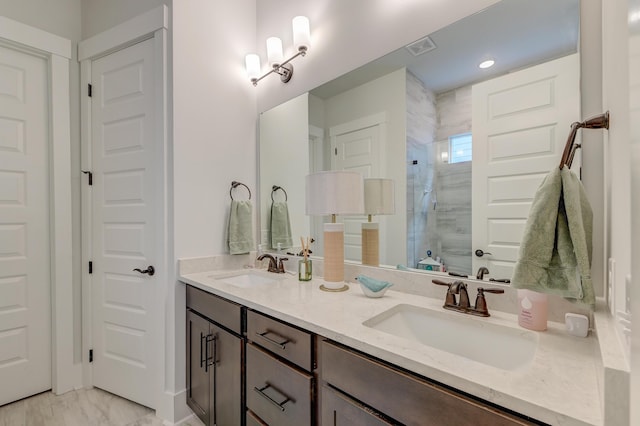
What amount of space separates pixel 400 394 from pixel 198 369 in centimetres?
135

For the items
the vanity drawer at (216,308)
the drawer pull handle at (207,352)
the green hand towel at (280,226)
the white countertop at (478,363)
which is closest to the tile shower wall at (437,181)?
the white countertop at (478,363)

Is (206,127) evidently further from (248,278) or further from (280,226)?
(248,278)

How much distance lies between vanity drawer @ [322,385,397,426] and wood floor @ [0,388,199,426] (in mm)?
1277

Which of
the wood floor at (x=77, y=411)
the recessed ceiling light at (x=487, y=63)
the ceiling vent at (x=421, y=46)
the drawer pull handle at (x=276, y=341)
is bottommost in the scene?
the wood floor at (x=77, y=411)

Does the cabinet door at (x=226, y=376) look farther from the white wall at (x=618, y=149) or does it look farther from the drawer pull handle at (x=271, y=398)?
the white wall at (x=618, y=149)

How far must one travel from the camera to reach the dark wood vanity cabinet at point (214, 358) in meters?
1.36

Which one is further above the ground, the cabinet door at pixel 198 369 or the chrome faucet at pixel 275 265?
the chrome faucet at pixel 275 265

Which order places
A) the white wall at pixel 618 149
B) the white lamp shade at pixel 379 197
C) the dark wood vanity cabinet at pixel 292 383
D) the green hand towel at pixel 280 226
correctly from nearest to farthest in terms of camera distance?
the white wall at pixel 618 149 < the dark wood vanity cabinet at pixel 292 383 < the white lamp shade at pixel 379 197 < the green hand towel at pixel 280 226

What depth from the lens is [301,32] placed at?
1782 millimetres

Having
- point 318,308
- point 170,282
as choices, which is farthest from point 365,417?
point 170,282

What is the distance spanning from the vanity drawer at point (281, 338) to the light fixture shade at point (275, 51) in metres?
1.63

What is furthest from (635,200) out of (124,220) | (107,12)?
(107,12)

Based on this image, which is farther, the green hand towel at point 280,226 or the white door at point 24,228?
the green hand towel at point 280,226

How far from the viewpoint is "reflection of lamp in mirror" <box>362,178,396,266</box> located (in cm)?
150
